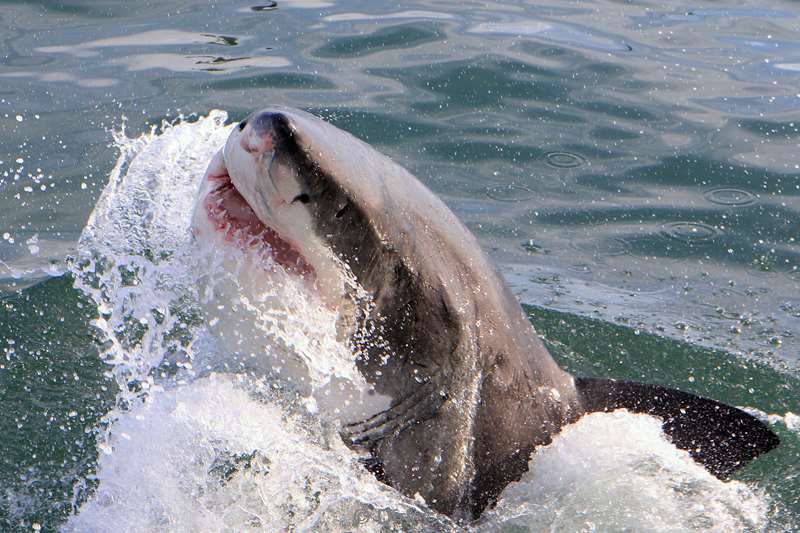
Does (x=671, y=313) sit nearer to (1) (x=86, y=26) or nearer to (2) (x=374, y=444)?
(2) (x=374, y=444)

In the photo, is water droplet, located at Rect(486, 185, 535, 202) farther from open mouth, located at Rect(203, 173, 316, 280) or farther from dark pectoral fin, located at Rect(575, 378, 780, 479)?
open mouth, located at Rect(203, 173, 316, 280)

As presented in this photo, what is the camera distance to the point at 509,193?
21.6ft

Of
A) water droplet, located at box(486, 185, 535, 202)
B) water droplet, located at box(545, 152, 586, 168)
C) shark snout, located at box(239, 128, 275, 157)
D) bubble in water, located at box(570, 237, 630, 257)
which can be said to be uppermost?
shark snout, located at box(239, 128, 275, 157)

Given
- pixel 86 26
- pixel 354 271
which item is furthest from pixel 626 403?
pixel 86 26

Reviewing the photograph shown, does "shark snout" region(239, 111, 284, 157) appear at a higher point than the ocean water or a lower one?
higher

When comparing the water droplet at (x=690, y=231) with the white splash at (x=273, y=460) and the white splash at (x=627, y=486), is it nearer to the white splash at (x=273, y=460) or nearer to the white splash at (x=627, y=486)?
the white splash at (x=273, y=460)

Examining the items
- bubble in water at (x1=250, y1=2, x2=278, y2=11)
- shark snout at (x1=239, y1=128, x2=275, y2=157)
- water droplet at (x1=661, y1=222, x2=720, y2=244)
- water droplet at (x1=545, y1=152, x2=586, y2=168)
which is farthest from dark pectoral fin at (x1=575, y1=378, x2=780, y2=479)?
bubble in water at (x1=250, y1=2, x2=278, y2=11)

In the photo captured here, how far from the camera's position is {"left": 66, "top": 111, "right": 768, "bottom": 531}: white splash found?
3.05 metres

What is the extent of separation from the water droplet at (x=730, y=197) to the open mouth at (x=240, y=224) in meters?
4.35

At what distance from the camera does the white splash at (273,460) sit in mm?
3047

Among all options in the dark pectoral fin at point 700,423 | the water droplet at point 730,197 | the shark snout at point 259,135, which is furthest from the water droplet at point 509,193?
the shark snout at point 259,135

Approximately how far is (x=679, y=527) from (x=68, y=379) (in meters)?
2.43

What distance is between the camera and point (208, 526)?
129 inches

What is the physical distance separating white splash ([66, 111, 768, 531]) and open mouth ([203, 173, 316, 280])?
0.18 meters
